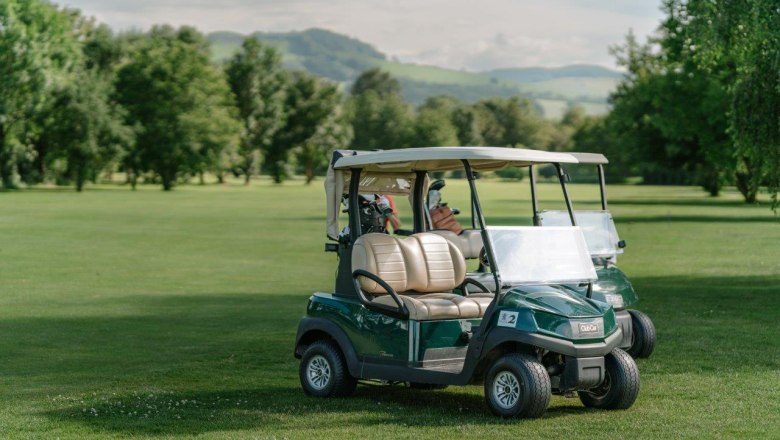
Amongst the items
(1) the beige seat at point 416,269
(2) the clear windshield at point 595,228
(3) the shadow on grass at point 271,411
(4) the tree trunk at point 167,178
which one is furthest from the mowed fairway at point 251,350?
(4) the tree trunk at point 167,178

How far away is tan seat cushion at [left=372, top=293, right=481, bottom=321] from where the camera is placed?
10.1 m

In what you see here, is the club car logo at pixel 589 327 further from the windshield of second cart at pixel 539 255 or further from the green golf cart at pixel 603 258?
the green golf cart at pixel 603 258

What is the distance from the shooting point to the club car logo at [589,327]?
9.40 meters

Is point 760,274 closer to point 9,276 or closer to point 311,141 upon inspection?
point 9,276

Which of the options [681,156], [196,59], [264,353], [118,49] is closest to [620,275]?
[264,353]

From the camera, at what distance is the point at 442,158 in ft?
32.6

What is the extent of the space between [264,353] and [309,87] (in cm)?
12136

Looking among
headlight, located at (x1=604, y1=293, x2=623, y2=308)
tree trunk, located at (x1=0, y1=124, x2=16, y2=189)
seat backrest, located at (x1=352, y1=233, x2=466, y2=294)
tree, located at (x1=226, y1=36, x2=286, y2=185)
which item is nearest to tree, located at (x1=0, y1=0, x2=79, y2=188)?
tree trunk, located at (x1=0, y1=124, x2=16, y2=189)

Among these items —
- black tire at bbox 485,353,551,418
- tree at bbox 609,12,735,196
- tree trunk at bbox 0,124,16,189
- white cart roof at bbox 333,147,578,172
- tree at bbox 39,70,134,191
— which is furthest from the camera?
tree trunk at bbox 0,124,16,189

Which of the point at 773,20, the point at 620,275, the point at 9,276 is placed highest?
the point at 773,20

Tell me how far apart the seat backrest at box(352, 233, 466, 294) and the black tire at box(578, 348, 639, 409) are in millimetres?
1762

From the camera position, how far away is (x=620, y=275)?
13.9 meters

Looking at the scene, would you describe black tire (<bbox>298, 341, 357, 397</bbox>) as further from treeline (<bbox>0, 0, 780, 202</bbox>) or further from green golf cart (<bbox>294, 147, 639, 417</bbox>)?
treeline (<bbox>0, 0, 780, 202</bbox>)

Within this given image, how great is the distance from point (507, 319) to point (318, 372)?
2.26 meters
